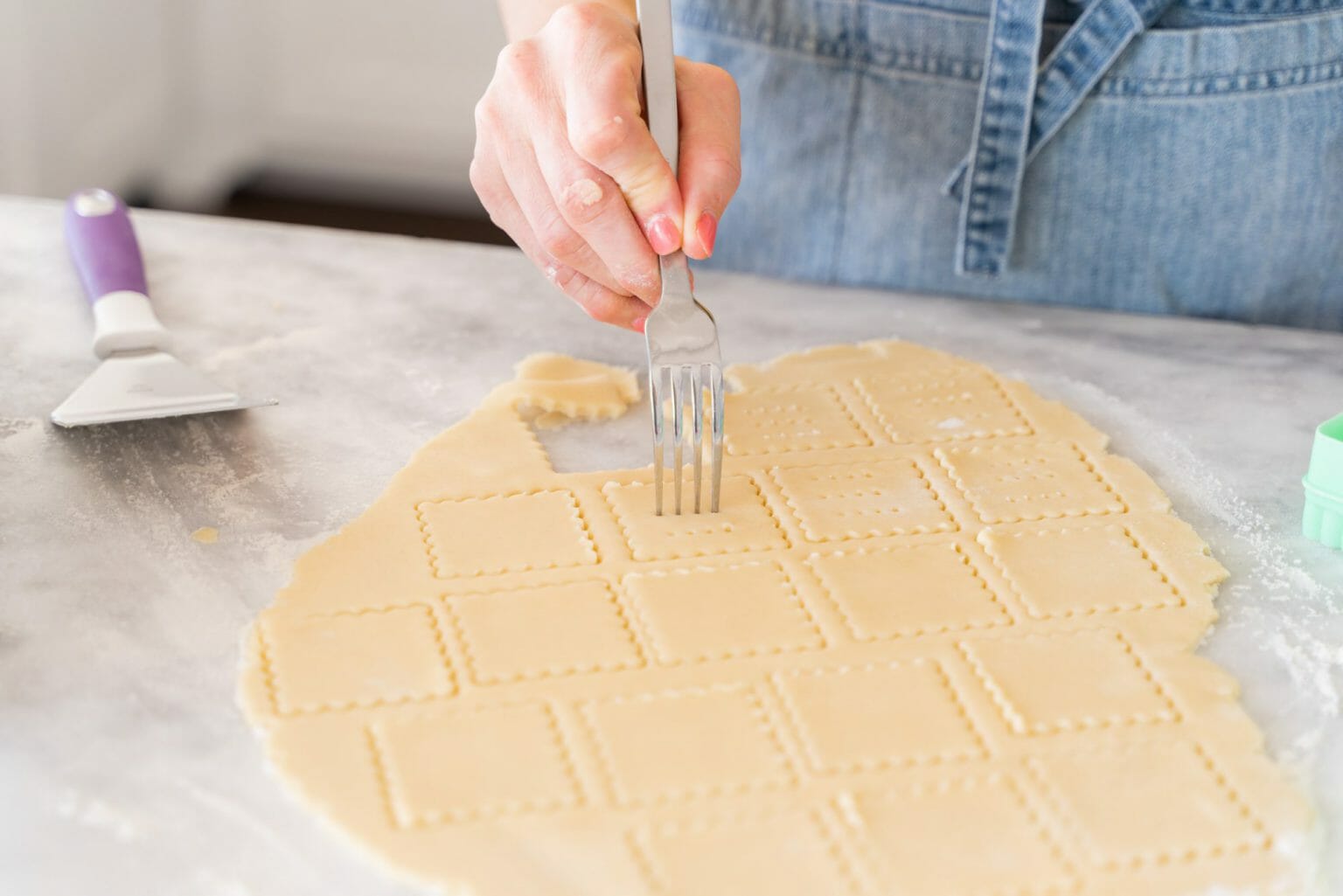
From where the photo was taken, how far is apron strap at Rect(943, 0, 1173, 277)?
52.7 inches

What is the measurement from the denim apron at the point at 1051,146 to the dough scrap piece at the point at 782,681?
13.0 inches

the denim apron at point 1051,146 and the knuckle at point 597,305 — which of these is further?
the denim apron at point 1051,146

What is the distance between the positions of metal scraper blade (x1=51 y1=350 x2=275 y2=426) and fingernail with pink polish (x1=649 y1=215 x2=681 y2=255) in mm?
417

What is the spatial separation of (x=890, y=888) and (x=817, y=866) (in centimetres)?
4

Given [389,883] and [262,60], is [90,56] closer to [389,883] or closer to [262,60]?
[262,60]

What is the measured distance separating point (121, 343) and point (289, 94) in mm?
2222

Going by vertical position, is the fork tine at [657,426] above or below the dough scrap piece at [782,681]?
above

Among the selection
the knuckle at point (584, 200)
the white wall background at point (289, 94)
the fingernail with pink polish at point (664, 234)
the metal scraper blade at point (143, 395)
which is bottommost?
the white wall background at point (289, 94)

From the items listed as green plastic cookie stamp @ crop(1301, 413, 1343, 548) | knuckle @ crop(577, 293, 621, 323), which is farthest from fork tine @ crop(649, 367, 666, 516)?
green plastic cookie stamp @ crop(1301, 413, 1343, 548)

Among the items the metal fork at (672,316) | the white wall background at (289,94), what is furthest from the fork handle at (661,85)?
the white wall background at (289,94)

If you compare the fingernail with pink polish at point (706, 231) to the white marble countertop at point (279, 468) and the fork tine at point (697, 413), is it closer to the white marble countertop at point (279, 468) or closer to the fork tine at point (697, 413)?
the fork tine at point (697, 413)

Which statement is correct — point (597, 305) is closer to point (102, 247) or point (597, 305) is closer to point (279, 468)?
point (279, 468)

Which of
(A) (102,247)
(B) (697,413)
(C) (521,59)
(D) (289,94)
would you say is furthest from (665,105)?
(D) (289,94)

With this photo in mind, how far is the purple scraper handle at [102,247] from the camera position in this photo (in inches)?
53.9
